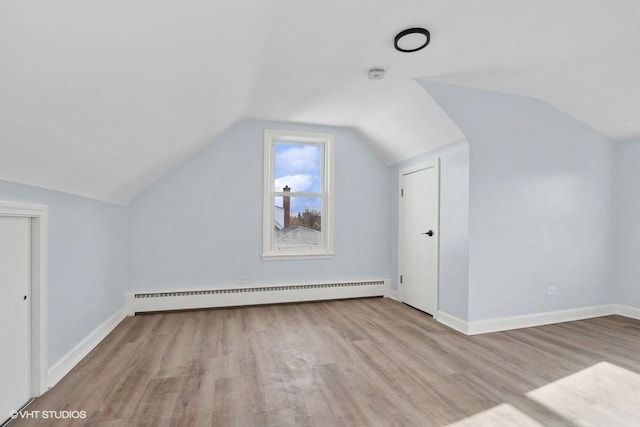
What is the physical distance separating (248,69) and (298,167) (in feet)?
7.04

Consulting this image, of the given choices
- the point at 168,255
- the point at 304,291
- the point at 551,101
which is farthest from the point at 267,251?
the point at 551,101

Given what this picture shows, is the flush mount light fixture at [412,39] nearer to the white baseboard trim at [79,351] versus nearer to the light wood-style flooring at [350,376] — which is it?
the light wood-style flooring at [350,376]

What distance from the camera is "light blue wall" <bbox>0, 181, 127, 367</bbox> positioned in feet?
6.83

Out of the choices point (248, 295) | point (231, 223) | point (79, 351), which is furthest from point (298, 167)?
point (79, 351)

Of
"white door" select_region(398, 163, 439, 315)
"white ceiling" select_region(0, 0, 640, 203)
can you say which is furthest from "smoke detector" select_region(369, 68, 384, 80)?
"white door" select_region(398, 163, 439, 315)

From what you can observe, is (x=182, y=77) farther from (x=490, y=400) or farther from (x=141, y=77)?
(x=490, y=400)

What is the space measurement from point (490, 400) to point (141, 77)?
2.72 metres

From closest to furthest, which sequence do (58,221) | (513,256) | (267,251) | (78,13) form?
(78,13), (58,221), (513,256), (267,251)

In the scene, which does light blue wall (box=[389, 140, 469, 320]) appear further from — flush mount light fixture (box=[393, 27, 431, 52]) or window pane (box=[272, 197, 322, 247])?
window pane (box=[272, 197, 322, 247])

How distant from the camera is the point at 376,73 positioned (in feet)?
8.82

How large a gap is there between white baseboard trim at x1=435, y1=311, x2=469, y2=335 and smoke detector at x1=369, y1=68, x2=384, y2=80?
250 centimetres

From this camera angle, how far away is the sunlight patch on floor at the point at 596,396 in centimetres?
181

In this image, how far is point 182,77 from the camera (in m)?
1.86

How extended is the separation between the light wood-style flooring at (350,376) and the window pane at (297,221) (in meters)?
1.24
